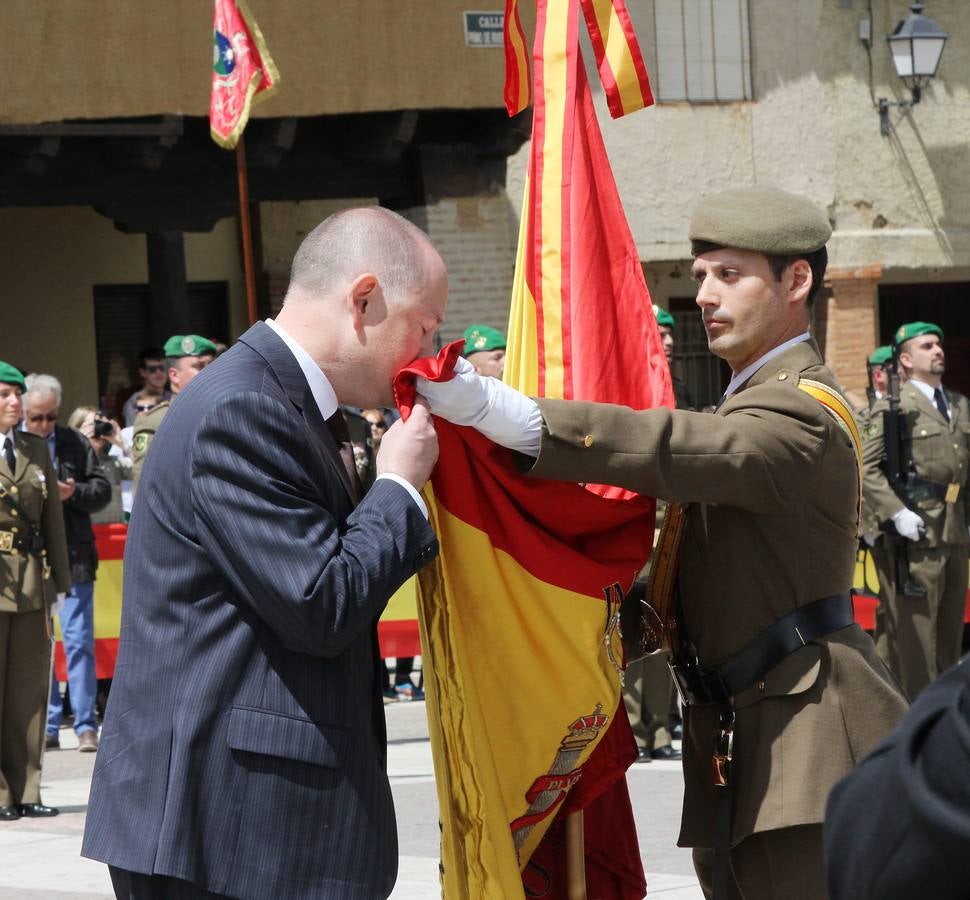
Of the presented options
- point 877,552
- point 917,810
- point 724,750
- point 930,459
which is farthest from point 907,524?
point 917,810

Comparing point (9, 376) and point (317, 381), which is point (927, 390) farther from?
point (317, 381)

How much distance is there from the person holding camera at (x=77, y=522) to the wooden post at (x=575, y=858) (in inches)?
237

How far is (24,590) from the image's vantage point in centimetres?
775

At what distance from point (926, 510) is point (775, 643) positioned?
6.91m

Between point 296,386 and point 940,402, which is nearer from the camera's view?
point 296,386

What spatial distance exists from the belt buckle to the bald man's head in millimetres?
1067

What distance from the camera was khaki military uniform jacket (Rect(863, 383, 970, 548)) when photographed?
32.0 feet

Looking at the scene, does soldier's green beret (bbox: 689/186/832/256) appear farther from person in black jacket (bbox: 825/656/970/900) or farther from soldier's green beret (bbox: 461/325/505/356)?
soldier's green beret (bbox: 461/325/505/356)

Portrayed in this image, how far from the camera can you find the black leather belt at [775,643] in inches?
124

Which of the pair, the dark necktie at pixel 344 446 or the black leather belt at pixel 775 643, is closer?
the dark necktie at pixel 344 446

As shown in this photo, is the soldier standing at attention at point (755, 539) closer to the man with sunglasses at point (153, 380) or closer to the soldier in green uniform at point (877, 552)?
the soldier in green uniform at point (877, 552)

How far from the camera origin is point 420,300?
2787 millimetres

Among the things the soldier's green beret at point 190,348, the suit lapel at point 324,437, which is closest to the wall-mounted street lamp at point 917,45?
the soldier's green beret at point 190,348

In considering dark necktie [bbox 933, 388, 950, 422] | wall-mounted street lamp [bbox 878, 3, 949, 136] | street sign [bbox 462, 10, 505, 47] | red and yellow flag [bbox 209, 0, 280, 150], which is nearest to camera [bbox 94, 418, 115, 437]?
red and yellow flag [bbox 209, 0, 280, 150]
